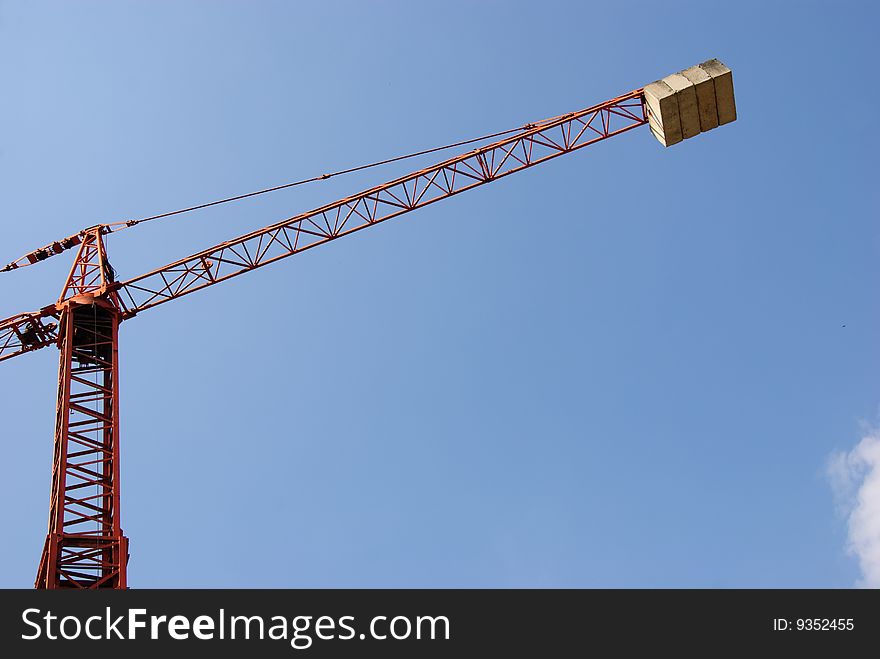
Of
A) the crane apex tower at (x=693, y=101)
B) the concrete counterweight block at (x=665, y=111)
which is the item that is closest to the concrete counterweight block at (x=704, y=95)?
the crane apex tower at (x=693, y=101)

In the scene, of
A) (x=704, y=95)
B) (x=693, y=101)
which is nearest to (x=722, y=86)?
(x=704, y=95)

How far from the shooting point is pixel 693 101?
43.0 metres

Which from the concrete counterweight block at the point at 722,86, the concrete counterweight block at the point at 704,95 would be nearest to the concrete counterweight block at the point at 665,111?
the concrete counterweight block at the point at 704,95

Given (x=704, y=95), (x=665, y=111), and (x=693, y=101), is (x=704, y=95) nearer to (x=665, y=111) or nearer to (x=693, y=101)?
(x=693, y=101)

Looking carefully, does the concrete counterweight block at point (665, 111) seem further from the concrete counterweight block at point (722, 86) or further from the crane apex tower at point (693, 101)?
the concrete counterweight block at point (722, 86)

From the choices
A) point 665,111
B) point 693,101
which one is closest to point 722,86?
point 693,101

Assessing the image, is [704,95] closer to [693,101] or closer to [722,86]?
[693,101]

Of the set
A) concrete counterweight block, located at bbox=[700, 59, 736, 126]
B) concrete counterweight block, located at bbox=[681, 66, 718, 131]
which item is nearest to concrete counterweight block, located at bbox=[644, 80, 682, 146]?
concrete counterweight block, located at bbox=[681, 66, 718, 131]

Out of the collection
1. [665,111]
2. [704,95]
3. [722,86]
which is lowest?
[665,111]

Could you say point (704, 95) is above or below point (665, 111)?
above

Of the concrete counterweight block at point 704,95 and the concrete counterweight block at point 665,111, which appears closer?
the concrete counterweight block at point 704,95

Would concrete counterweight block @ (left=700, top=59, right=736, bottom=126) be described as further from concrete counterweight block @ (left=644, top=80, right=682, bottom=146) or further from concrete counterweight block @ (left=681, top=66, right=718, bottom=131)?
concrete counterweight block @ (left=644, top=80, right=682, bottom=146)

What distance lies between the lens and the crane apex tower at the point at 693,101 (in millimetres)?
42812
